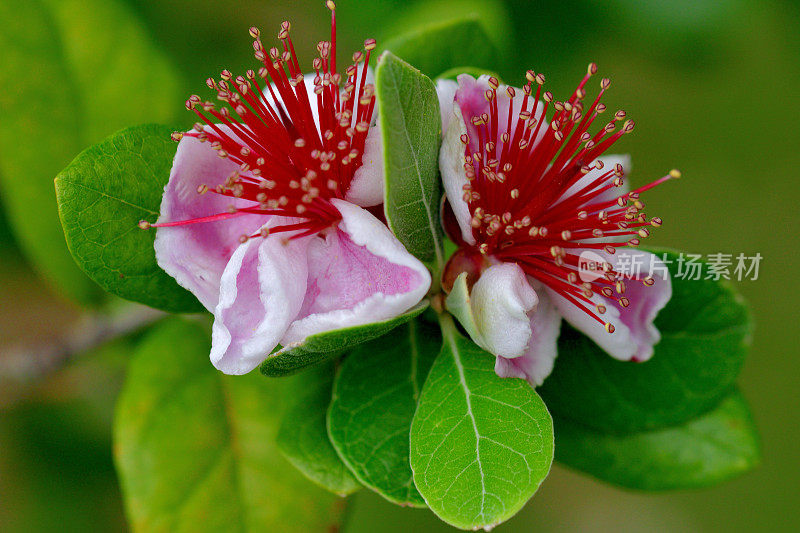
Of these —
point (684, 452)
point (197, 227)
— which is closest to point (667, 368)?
point (684, 452)

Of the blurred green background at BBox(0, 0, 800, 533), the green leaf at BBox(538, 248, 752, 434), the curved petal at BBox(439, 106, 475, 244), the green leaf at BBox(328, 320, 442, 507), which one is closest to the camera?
the curved petal at BBox(439, 106, 475, 244)

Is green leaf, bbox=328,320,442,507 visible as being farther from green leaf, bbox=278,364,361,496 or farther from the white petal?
the white petal

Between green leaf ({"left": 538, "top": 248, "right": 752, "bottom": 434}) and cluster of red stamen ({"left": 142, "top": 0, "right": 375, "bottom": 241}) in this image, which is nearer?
cluster of red stamen ({"left": 142, "top": 0, "right": 375, "bottom": 241})

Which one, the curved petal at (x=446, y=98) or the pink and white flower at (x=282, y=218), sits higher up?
the curved petal at (x=446, y=98)

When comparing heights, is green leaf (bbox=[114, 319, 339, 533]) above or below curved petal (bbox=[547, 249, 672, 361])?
below

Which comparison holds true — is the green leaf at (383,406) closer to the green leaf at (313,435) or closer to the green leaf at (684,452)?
the green leaf at (313,435)

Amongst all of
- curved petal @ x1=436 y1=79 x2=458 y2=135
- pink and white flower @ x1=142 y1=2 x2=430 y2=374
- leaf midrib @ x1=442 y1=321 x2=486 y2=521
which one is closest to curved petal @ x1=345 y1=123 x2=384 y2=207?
pink and white flower @ x1=142 y1=2 x2=430 y2=374

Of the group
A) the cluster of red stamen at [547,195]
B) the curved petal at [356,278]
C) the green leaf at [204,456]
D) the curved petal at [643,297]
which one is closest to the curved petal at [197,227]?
the curved petal at [356,278]

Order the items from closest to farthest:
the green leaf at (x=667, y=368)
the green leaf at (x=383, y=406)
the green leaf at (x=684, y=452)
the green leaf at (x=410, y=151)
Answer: the green leaf at (x=410, y=151), the green leaf at (x=383, y=406), the green leaf at (x=667, y=368), the green leaf at (x=684, y=452)
